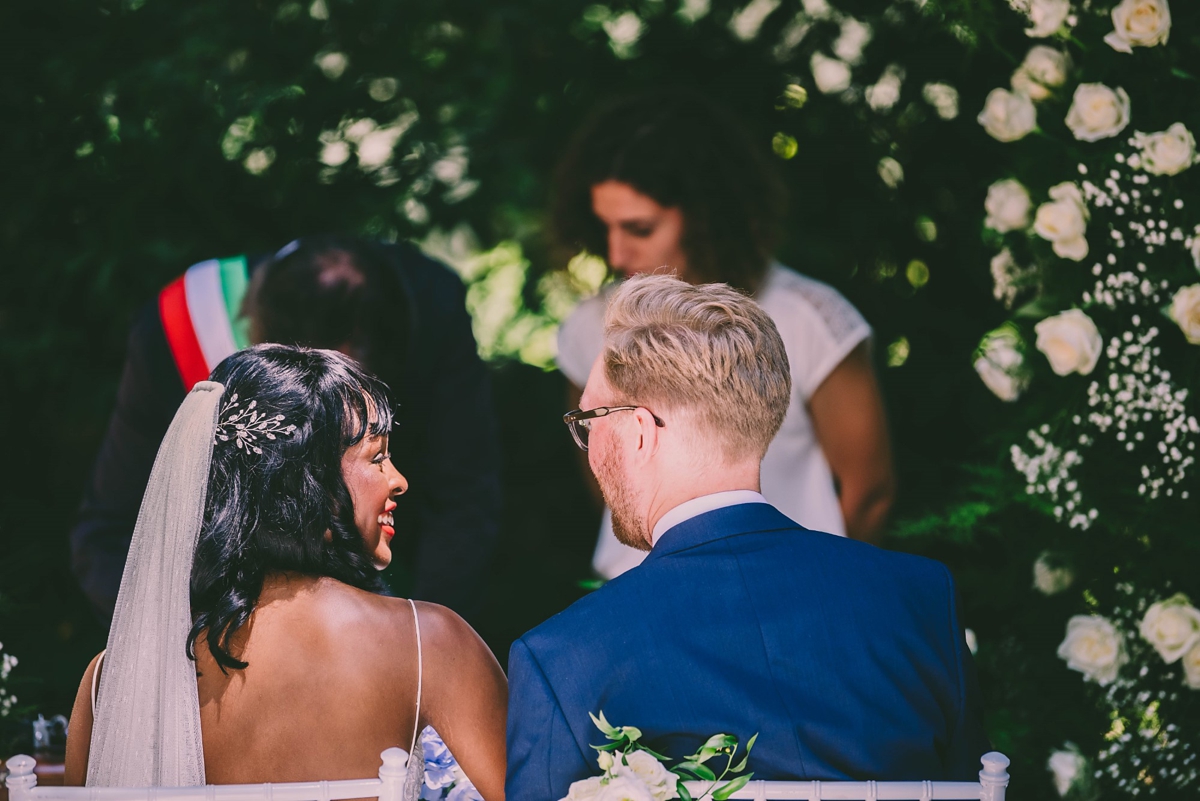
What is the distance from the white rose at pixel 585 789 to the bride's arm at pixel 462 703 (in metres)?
0.46

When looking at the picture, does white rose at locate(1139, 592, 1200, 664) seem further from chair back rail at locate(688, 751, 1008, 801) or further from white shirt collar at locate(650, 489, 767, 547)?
white shirt collar at locate(650, 489, 767, 547)

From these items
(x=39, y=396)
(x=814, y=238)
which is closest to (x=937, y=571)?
(x=814, y=238)

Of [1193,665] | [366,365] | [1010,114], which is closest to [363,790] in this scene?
[366,365]

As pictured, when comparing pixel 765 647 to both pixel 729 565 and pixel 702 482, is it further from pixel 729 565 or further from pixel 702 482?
pixel 702 482

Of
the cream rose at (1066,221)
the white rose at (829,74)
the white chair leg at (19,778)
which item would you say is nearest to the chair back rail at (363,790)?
the white chair leg at (19,778)

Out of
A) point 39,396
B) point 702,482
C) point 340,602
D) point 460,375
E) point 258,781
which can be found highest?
point 702,482

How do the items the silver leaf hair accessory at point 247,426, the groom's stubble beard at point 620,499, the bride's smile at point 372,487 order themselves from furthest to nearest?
the bride's smile at point 372,487, the silver leaf hair accessory at point 247,426, the groom's stubble beard at point 620,499

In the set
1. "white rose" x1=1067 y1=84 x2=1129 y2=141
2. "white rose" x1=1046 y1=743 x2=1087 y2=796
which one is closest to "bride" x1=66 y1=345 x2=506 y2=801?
"white rose" x1=1046 y1=743 x2=1087 y2=796

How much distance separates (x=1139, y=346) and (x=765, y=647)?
4.40 feet

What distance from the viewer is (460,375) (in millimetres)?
2984

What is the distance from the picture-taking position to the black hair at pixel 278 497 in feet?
5.95

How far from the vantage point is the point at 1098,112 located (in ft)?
7.99

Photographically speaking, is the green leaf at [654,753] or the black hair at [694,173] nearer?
the green leaf at [654,753]

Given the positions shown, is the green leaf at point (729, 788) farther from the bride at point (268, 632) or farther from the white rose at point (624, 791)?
the bride at point (268, 632)
